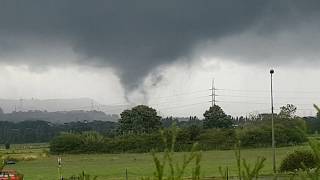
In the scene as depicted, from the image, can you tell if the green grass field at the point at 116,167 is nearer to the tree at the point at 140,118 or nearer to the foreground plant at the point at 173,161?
the foreground plant at the point at 173,161

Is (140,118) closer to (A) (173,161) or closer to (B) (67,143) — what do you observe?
(B) (67,143)

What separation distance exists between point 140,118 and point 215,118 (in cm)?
1833

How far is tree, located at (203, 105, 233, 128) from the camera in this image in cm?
13050

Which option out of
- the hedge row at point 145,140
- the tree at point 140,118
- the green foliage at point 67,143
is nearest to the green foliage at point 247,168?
the hedge row at point 145,140

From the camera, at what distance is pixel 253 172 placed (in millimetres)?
5074

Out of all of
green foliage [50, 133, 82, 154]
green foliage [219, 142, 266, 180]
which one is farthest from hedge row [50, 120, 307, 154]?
green foliage [219, 142, 266, 180]

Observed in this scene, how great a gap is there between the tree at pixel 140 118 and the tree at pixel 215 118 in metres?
11.9

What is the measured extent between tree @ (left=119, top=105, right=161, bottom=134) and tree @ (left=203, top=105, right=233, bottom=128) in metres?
11.9

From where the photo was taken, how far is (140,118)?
129 m

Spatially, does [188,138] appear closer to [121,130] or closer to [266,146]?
[266,146]

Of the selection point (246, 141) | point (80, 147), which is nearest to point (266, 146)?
point (246, 141)

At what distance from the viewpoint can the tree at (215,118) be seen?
428ft

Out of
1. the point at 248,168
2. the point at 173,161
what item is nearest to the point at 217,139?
the point at 248,168

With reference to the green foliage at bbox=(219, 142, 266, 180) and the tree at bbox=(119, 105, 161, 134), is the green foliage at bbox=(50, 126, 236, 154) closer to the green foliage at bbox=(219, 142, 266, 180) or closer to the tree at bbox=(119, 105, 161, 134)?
the tree at bbox=(119, 105, 161, 134)
